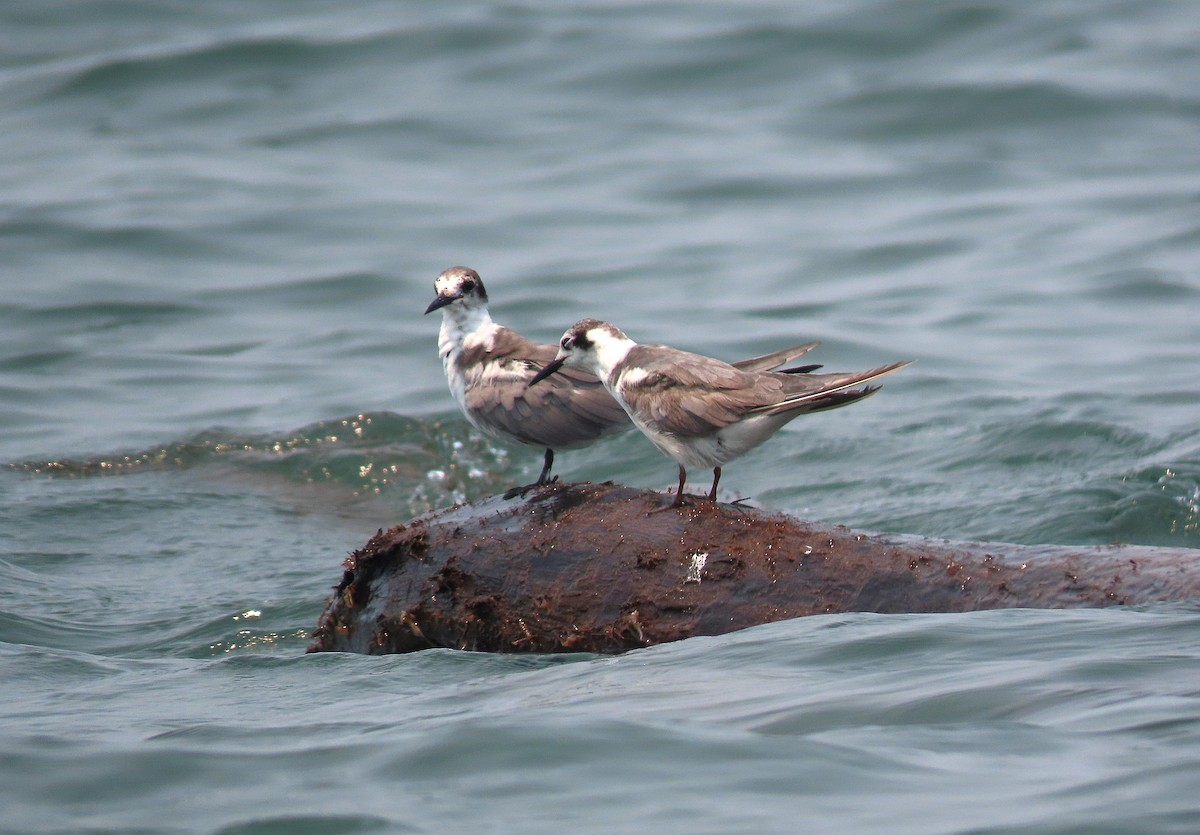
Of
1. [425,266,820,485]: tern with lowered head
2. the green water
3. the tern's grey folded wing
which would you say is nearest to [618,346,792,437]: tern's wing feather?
[425,266,820,485]: tern with lowered head

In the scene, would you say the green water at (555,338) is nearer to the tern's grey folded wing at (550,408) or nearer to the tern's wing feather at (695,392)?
the tern's wing feather at (695,392)

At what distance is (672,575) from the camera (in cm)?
568

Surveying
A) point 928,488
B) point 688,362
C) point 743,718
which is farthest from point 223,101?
point 743,718

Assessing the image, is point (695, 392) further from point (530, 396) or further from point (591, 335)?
point (530, 396)

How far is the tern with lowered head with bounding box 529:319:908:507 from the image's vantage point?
5.98m

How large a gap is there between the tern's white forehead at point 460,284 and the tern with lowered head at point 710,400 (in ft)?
5.37

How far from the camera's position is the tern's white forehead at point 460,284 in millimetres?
7973

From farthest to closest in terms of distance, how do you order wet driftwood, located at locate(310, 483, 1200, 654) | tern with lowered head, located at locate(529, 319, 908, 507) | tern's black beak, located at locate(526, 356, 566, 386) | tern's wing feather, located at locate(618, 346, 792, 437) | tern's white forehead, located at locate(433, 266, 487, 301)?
tern's white forehead, located at locate(433, 266, 487, 301), tern's black beak, located at locate(526, 356, 566, 386), tern's wing feather, located at locate(618, 346, 792, 437), tern with lowered head, located at locate(529, 319, 908, 507), wet driftwood, located at locate(310, 483, 1200, 654)

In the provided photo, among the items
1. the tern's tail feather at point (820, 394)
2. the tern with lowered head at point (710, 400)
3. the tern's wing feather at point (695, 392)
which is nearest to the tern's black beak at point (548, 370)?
the tern with lowered head at point (710, 400)

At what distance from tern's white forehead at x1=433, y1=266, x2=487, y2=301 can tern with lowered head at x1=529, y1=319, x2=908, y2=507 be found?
164 cm

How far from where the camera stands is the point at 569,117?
19078 mm

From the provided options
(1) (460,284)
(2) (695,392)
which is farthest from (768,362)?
(1) (460,284)

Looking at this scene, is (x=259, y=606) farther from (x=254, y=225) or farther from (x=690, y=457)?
(x=254, y=225)

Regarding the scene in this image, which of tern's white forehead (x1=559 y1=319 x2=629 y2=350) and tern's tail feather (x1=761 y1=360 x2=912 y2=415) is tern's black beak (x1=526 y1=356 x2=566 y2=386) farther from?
tern's tail feather (x1=761 y1=360 x2=912 y2=415)
